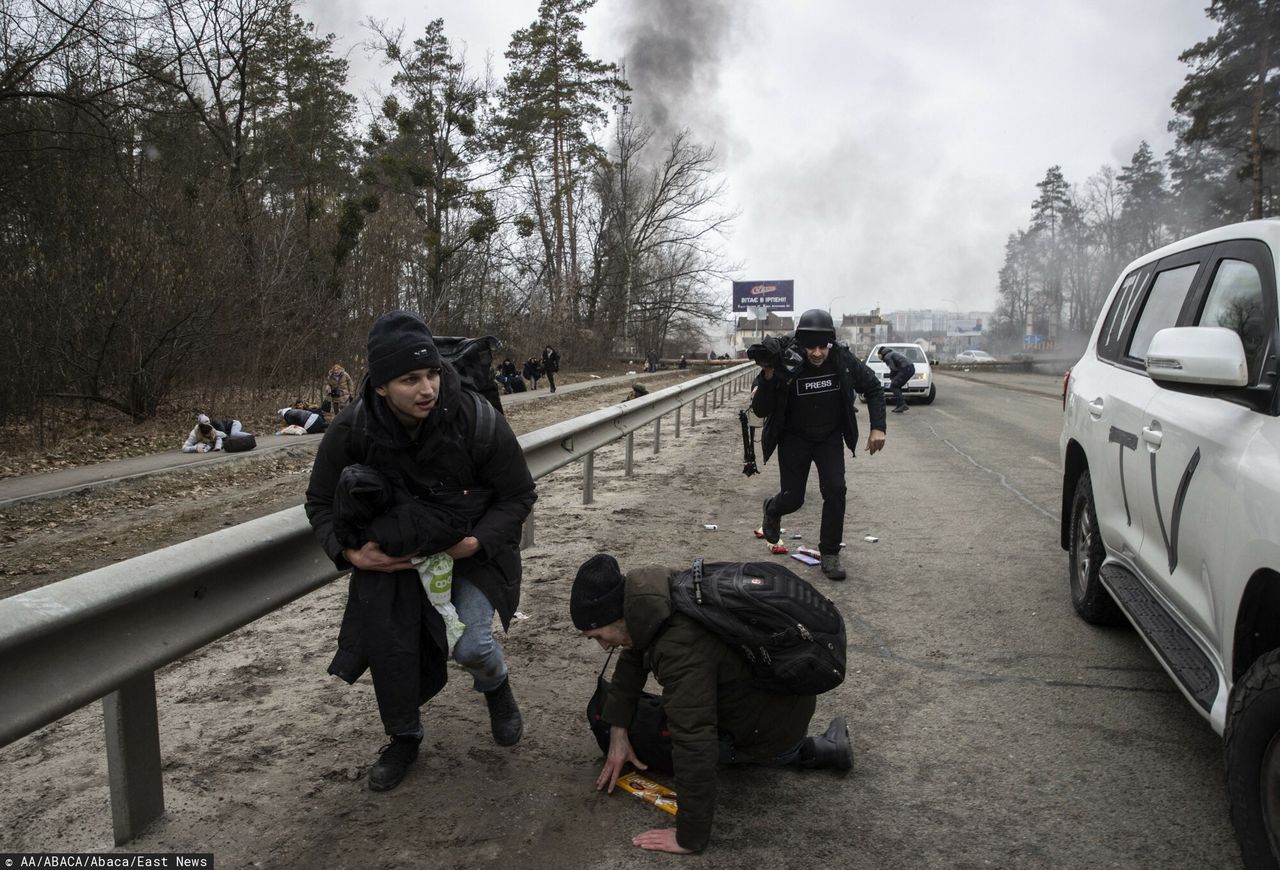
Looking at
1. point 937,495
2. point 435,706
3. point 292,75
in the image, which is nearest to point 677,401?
point 937,495

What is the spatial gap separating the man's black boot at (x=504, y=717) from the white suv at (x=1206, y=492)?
7.18 feet

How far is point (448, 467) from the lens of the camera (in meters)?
2.91

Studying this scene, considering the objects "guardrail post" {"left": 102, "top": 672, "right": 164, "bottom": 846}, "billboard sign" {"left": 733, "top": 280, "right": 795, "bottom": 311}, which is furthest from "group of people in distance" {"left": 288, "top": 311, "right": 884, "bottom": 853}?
"billboard sign" {"left": 733, "top": 280, "right": 795, "bottom": 311}

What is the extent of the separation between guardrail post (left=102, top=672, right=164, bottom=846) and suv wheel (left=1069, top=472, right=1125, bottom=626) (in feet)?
13.0

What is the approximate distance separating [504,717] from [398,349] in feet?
4.61

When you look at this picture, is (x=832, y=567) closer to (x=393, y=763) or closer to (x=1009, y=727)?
(x=1009, y=727)

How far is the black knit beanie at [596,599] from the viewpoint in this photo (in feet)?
8.89

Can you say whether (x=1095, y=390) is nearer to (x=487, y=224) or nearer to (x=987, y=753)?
(x=987, y=753)

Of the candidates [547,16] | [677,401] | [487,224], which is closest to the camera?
[677,401]

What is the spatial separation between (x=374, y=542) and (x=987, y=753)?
226 cm

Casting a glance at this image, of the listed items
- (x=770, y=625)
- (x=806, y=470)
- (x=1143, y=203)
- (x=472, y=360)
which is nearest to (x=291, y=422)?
(x=806, y=470)

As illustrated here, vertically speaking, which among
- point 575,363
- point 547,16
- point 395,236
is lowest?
point 575,363

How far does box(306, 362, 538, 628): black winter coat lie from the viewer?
112 inches

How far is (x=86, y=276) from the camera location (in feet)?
45.5
